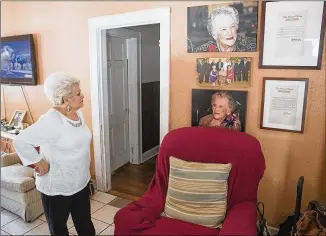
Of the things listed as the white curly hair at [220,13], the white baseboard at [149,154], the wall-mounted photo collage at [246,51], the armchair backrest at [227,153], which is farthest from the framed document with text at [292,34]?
the white baseboard at [149,154]

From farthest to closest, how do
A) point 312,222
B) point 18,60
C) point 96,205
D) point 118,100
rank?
point 118,100 → point 96,205 → point 18,60 → point 312,222

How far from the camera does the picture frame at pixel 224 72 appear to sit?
5.00 ft

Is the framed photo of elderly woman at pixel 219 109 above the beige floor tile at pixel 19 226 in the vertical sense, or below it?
above

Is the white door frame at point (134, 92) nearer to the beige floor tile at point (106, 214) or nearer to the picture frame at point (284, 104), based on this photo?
the beige floor tile at point (106, 214)

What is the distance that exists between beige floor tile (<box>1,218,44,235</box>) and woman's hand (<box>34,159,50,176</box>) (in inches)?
11.8

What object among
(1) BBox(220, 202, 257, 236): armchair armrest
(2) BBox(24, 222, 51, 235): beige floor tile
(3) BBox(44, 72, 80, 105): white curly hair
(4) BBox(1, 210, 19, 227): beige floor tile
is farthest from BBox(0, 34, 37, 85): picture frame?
(1) BBox(220, 202, 257, 236): armchair armrest

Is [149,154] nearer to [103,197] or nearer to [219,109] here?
[103,197]

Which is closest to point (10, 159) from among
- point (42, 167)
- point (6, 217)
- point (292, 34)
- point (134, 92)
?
point (42, 167)

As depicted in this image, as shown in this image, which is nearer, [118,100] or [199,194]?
[199,194]

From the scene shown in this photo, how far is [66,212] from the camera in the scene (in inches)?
50.1

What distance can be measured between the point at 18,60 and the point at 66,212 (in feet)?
3.63

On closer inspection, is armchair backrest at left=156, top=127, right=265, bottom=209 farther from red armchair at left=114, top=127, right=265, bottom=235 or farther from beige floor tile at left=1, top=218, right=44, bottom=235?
beige floor tile at left=1, top=218, right=44, bottom=235

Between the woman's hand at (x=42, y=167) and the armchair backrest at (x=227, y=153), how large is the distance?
595mm

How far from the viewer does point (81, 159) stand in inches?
48.6
